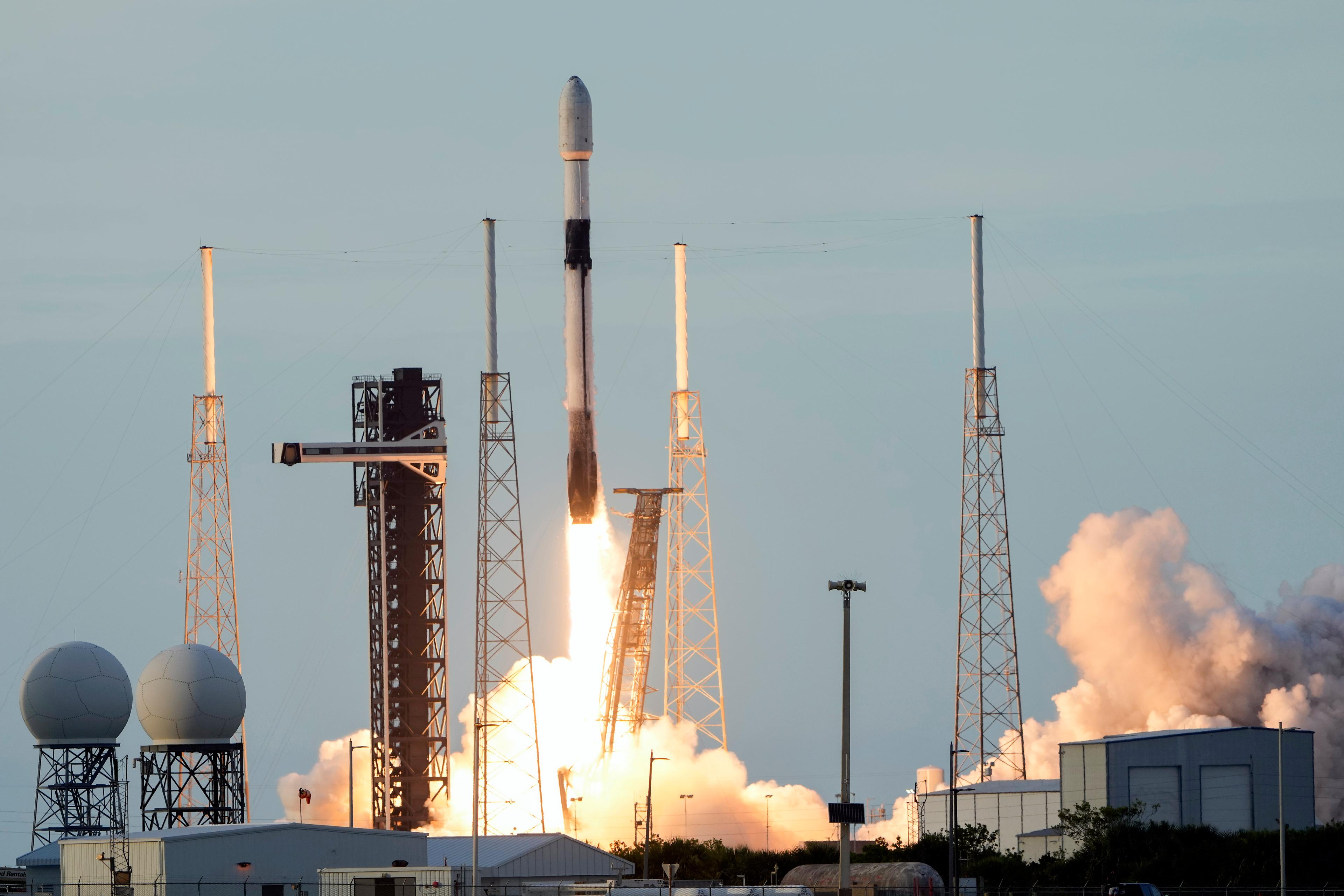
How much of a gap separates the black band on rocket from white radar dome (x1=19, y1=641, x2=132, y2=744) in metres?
22.0

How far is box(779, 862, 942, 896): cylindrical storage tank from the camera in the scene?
216ft

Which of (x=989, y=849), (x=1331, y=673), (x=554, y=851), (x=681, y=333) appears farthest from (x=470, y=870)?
(x=1331, y=673)

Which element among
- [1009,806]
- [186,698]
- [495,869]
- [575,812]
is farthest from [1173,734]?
[186,698]

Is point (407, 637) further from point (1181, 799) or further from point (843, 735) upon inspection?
point (843, 735)

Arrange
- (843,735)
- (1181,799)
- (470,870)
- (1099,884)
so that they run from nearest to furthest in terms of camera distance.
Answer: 1. (843,735)
2. (470,870)
3. (1099,884)
4. (1181,799)

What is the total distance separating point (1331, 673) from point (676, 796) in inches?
1109

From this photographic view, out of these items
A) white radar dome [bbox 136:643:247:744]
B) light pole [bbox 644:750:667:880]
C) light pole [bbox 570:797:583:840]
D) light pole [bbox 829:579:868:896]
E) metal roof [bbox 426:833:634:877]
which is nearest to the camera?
light pole [bbox 829:579:868:896]

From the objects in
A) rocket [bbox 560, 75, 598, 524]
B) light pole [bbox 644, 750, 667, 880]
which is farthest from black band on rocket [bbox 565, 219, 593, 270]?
light pole [bbox 644, 750, 667, 880]

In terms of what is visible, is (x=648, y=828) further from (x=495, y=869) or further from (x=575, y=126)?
(x=575, y=126)

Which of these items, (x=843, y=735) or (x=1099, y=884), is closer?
(x=843, y=735)

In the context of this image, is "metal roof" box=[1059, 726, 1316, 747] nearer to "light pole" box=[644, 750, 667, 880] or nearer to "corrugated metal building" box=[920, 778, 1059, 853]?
"corrugated metal building" box=[920, 778, 1059, 853]

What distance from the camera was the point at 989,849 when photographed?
3174 inches

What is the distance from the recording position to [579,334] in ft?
274

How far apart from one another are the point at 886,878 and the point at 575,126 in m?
31.8
